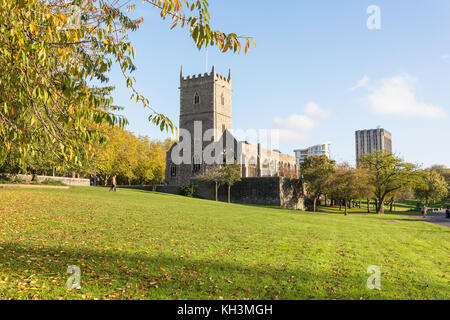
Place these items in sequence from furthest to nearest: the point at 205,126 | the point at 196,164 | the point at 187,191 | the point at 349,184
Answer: the point at 205,126
the point at 196,164
the point at 187,191
the point at 349,184

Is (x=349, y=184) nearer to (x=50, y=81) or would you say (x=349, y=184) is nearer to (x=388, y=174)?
(x=388, y=174)

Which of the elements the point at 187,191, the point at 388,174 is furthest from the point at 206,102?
the point at 388,174

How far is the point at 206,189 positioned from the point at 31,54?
139 ft

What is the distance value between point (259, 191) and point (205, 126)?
22.4 meters

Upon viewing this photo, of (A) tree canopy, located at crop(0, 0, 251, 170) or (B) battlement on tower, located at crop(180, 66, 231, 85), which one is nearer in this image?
(A) tree canopy, located at crop(0, 0, 251, 170)

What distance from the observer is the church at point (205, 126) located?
5941 centimetres

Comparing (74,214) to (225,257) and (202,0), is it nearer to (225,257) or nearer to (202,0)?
(225,257)

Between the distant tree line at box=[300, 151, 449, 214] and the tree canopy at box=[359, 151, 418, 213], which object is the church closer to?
the distant tree line at box=[300, 151, 449, 214]

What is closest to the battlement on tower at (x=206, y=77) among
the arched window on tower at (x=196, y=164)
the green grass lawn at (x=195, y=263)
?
the arched window on tower at (x=196, y=164)

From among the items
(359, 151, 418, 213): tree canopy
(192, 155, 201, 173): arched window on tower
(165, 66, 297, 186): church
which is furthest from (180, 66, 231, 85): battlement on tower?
(359, 151, 418, 213): tree canopy

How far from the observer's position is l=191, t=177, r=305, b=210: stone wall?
4456 cm

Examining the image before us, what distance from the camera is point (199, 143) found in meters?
61.8

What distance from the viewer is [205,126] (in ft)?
205
